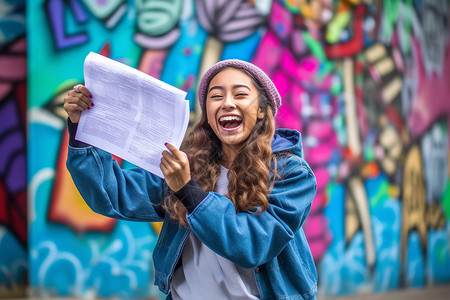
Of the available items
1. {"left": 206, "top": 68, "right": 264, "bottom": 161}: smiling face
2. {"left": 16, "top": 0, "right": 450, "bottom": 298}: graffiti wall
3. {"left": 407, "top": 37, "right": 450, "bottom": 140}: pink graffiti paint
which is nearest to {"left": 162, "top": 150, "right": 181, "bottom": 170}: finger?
{"left": 206, "top": 68, "right": 264, "bottom": 161}: smiling face

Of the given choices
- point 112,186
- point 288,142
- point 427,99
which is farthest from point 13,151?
point 427,99

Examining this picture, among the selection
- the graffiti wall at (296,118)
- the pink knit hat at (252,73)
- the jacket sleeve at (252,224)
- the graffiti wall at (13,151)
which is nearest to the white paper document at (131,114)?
the jacket sleeve at (252,224)

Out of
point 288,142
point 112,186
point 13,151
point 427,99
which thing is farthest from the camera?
point 427,99

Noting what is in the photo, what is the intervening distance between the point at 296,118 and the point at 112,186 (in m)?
3.71

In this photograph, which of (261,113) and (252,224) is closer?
(252,224)

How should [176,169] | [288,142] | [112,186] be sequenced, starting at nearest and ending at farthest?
[176,169] → [112,186] → [288,142]

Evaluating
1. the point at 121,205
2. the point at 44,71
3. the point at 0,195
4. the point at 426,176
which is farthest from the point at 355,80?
the point at 121,205

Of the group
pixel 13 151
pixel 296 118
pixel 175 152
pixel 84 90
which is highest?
pixel 84 90

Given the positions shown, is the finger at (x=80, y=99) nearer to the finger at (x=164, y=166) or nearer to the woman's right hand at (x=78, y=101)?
the woman's right hand at (x=78, y=101)

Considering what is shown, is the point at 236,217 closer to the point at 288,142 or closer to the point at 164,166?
the point at 164,166

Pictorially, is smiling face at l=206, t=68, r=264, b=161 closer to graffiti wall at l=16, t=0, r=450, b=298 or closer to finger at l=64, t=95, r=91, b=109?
finger at l=64, t=95, r=91, b=109

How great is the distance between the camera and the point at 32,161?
448 centimetres

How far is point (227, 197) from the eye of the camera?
1980mm

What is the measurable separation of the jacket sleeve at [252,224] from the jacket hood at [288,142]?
0.59 ft
